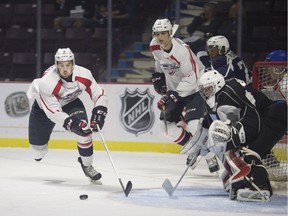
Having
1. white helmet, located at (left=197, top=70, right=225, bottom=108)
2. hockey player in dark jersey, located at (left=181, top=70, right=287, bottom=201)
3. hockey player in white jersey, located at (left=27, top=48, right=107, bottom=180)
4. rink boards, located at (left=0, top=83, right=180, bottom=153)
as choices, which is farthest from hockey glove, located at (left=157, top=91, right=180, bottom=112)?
rink boards, located at (left=0, top=83, right=180, bottom=153)

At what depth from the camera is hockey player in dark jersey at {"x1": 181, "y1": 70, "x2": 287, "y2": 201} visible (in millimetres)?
5543

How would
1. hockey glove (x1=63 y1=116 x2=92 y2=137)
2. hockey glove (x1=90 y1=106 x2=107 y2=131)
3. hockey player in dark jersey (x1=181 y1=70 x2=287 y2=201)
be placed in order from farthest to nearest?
hockey glove (x1=90 y1=106 x2=107 y2=131) → hockey glove (x1=63 y1=116 x2=92 y2=137) → hockey player in dark jersey (x1=181 y1=70 x2=287 y2=201)

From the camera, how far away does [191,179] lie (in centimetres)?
688

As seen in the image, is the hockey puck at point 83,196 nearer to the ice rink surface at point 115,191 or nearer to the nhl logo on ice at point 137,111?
the ice rink surface at point 115,191

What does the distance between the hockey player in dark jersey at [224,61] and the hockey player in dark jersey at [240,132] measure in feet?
4.19

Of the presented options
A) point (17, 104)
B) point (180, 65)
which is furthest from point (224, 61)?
point (17, 104)

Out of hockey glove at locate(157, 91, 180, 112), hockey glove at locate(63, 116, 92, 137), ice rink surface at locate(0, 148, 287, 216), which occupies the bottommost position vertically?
ice rink surface at locate(0, 148, 287, 216)

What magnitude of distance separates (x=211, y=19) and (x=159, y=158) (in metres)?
2.09

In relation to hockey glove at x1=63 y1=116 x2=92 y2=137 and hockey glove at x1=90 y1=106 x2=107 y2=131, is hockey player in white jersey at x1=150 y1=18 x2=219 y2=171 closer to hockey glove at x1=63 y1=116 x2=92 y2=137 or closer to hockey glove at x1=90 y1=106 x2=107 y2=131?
hockey glove at x1=90 y1=106 x2=107 y2=131

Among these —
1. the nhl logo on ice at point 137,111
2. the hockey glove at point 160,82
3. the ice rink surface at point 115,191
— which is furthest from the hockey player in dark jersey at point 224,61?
the nhl logo on ice at point 137,111

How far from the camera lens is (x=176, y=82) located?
710 centimetres

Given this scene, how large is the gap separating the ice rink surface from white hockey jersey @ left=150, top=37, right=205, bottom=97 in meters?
0.71

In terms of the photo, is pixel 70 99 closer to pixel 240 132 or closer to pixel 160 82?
pixel 160 82

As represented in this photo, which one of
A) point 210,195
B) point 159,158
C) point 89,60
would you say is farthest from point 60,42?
point 210,195
